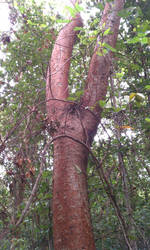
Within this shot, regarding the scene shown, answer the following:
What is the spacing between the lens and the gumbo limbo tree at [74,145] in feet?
5.38

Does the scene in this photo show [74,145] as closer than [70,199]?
No

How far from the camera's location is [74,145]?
2123 millimetres

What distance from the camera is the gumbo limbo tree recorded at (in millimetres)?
1641

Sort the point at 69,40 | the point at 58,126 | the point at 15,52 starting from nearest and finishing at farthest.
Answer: the point at 58,126, the point at 69,40, the point at 15,52

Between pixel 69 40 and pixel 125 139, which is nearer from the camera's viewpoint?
pixel 125 139

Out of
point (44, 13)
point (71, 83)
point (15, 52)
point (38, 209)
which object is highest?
point (44, 13)

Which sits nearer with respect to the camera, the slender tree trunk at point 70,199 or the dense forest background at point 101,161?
the slender tree trunk at point 70,199

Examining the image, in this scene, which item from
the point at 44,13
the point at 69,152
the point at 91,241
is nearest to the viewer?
the point at 91,241

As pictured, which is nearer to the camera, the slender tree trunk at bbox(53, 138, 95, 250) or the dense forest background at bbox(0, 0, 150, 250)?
the slender tree trunk at bbox(53, 138, 95, 250)

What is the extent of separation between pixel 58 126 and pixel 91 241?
1.08 metres

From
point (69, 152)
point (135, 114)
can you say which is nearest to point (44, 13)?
point (135, 114)

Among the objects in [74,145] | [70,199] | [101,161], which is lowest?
[70,199]

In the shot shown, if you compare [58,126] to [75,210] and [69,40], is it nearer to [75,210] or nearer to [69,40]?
[75,210]

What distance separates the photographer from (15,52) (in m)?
4.22
